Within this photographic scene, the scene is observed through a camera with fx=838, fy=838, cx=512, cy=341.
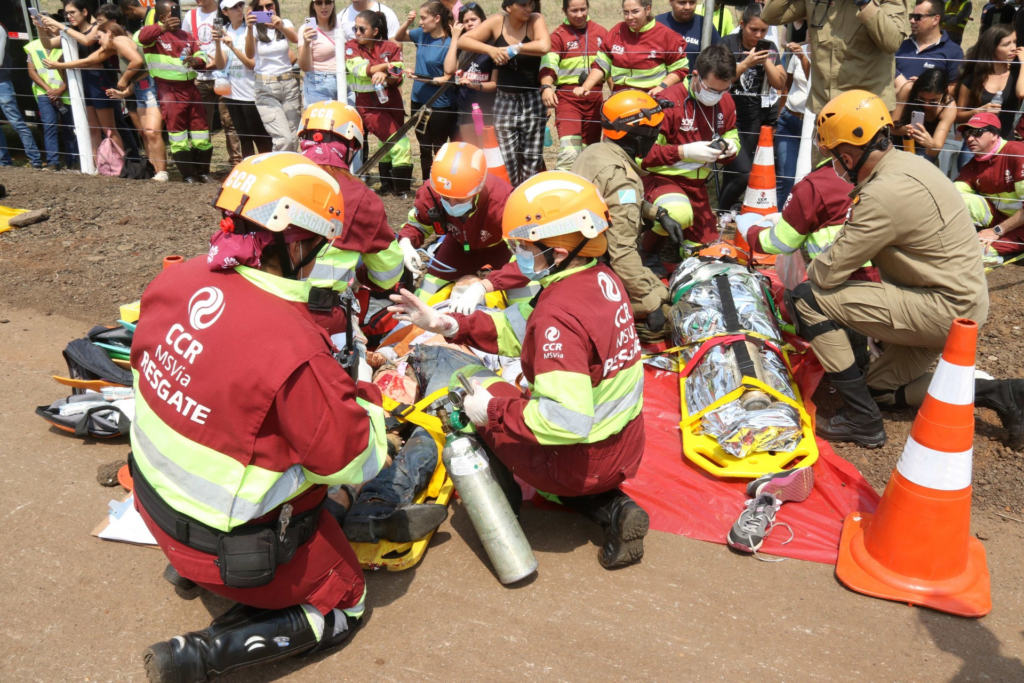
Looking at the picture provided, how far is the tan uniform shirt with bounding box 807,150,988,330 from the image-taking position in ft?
15.0

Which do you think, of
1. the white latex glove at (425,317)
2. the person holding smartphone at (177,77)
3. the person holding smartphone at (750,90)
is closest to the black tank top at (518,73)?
the person holding smartphone at (750,90)

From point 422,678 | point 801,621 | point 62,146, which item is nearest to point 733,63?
point 801,621

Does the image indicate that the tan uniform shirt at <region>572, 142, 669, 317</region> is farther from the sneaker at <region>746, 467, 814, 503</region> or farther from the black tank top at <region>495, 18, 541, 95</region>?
the black tank top at <region>495, 18, 541, 95</region>

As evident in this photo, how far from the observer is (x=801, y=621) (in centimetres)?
350

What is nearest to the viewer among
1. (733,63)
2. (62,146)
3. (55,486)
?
(55,486)

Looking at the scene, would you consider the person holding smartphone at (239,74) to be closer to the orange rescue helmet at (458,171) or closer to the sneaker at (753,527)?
the orange rescue helmet at (458,171)

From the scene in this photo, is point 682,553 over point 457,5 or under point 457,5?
under

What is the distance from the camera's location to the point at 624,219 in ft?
19.9

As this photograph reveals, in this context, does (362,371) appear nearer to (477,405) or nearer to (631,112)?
(477,405)

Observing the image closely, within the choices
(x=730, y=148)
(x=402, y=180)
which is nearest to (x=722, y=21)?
(x=730, y=148)

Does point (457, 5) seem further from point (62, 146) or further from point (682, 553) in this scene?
point (682, 553)

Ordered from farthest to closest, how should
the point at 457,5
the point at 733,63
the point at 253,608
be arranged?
the point at 457,5 → the point at 733,63 → the point at 253,608

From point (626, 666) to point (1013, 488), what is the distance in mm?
2536

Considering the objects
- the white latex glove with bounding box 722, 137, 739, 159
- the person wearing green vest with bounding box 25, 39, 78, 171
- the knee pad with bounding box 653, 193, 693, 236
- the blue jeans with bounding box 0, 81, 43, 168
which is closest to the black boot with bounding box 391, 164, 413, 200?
the knee pad with bounding box 653, 193, 693, 236
